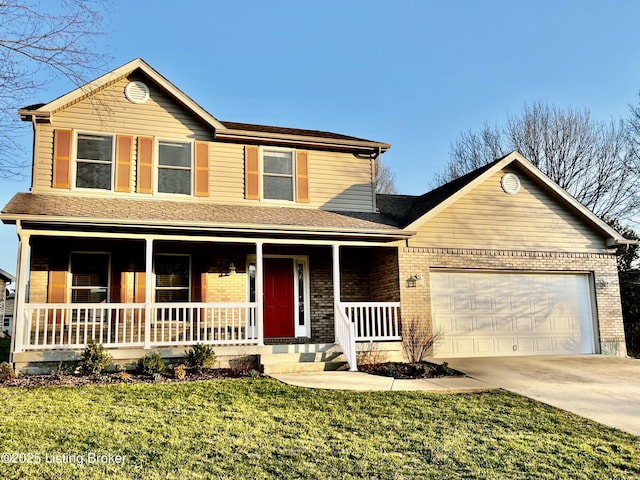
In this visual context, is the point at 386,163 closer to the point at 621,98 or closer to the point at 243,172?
the point at 621,98

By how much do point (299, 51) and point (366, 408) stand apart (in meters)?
10.9

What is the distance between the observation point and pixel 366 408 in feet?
25.2

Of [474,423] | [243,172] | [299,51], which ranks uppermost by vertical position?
[299,51]

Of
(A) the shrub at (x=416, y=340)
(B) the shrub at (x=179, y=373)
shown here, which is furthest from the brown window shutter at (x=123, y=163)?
(A) the shrub at (x=416, y=340)

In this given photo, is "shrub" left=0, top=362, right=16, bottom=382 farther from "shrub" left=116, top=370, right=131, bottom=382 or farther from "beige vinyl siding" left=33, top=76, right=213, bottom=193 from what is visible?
"beige vinyl siding" left=33, top=76, right=213, bottom=193

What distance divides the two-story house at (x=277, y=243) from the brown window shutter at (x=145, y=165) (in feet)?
0.08

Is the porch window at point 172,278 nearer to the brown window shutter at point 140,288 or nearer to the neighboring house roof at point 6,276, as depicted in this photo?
the brown window shutter at point 140,288

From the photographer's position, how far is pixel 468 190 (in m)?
13.6

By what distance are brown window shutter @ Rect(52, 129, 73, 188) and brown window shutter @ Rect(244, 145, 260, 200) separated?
400cm

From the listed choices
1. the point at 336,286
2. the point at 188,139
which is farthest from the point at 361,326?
the point at 188,139

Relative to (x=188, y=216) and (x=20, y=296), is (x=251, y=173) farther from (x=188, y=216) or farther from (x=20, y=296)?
(x=20, y=296)

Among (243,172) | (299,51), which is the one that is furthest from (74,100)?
(299,51)

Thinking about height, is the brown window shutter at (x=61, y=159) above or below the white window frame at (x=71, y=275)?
above

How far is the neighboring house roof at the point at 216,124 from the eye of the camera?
39.8 ft
